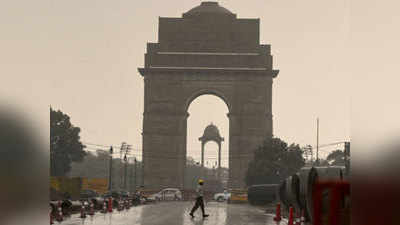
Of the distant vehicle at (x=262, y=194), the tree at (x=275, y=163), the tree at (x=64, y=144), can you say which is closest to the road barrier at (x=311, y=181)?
the distant vehicle at (x=262, y=194)

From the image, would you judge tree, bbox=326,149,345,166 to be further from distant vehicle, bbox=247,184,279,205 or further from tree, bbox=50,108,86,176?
distant vehicle, bbox=247,184,279,205

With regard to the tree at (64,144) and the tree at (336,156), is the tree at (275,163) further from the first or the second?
the tree at (336,156)

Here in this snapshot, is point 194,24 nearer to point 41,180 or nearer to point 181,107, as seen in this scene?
point 181,107

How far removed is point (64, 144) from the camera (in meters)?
105

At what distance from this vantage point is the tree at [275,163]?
3100 inches

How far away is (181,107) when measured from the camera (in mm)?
104375

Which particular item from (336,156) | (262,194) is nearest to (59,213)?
(262,194)

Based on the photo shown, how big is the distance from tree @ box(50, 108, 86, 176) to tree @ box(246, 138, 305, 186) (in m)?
31.0

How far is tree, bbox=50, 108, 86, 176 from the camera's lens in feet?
336

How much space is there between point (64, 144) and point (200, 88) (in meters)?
19.5

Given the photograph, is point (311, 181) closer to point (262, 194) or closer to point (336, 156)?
point (262, 194)

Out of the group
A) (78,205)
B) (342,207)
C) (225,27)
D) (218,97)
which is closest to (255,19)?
(225,27)

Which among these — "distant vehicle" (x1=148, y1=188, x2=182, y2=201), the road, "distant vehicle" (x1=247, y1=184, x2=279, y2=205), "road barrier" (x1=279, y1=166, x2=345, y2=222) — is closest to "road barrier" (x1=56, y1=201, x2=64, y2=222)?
the road

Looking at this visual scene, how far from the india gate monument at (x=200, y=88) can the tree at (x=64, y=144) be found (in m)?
9.74
